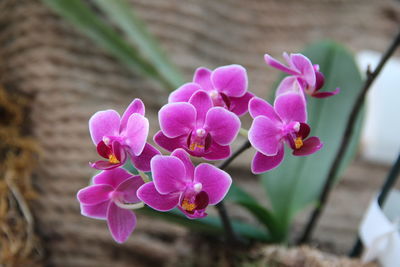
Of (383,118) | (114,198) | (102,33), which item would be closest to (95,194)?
(114,198)

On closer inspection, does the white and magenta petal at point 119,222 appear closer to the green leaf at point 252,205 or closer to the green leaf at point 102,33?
the green leaf at point 252,205

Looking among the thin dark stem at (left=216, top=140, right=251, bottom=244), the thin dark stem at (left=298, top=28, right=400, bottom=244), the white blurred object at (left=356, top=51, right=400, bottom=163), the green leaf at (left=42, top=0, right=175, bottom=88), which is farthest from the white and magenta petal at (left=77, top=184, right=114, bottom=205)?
the white blurred object at (left=356, top=51, right=400, bottom=163)

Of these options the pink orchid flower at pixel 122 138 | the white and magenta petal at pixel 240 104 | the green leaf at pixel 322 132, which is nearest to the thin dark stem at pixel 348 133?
the green leaf at pixel 322 132

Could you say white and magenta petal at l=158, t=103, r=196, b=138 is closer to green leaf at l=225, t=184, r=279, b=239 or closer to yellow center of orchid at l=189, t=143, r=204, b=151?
yellow center of orchid at l=189, t=143, r=204, b=151

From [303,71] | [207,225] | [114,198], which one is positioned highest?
[303,71]

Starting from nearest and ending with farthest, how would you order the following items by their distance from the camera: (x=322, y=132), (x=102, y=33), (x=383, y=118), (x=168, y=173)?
1. (x=168, y=173)
2. (x=322, y=132)
3. (x=102, y=33)
4. (x=383, y=118)

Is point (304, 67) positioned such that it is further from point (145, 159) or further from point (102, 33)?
point (102, 33)

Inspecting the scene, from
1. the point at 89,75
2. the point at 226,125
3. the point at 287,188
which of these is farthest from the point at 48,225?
the point at 226,125
